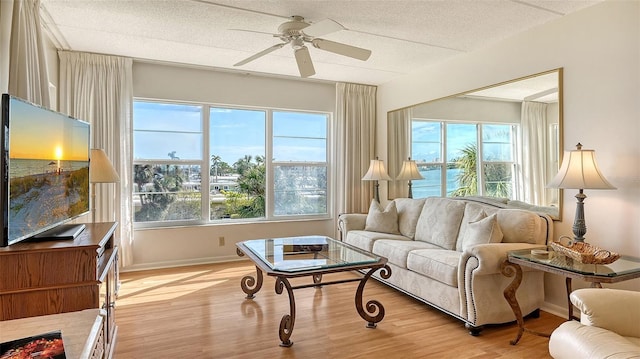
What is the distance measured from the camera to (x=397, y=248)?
3598 mm

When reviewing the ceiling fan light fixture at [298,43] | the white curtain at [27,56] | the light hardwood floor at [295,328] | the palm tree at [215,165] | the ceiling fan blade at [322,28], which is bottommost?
the light hardwood floor at [295,328]

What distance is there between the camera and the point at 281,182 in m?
5.32

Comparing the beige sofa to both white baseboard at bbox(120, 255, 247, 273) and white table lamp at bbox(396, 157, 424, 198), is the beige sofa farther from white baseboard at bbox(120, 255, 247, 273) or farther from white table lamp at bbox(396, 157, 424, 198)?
white baseboard at bbox(120, 255, 247, 273)

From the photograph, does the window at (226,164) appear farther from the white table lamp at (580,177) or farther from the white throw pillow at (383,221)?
the white table lamp at (580,177)

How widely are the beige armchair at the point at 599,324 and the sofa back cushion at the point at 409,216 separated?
8.00 ft

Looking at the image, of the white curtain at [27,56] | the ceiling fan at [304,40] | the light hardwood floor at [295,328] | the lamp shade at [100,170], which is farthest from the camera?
the lamp shade at [100,170]

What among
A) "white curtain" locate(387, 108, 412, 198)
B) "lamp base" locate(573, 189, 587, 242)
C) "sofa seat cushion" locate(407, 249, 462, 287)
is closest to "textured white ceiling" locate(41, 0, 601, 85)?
"white curtain" locate(387, 108, 412, 198)

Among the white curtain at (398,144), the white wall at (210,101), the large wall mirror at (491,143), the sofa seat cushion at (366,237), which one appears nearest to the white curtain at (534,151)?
the large wall mirror at (491,143)

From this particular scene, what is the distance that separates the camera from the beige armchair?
1.59 metres

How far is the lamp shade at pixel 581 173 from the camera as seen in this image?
100 inches

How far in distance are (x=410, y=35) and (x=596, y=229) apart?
7.53ft

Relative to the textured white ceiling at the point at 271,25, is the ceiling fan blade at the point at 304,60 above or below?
below

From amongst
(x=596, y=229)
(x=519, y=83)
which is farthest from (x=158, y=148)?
(x=596, y=229)

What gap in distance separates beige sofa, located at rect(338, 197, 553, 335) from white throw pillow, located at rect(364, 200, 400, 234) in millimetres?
164
